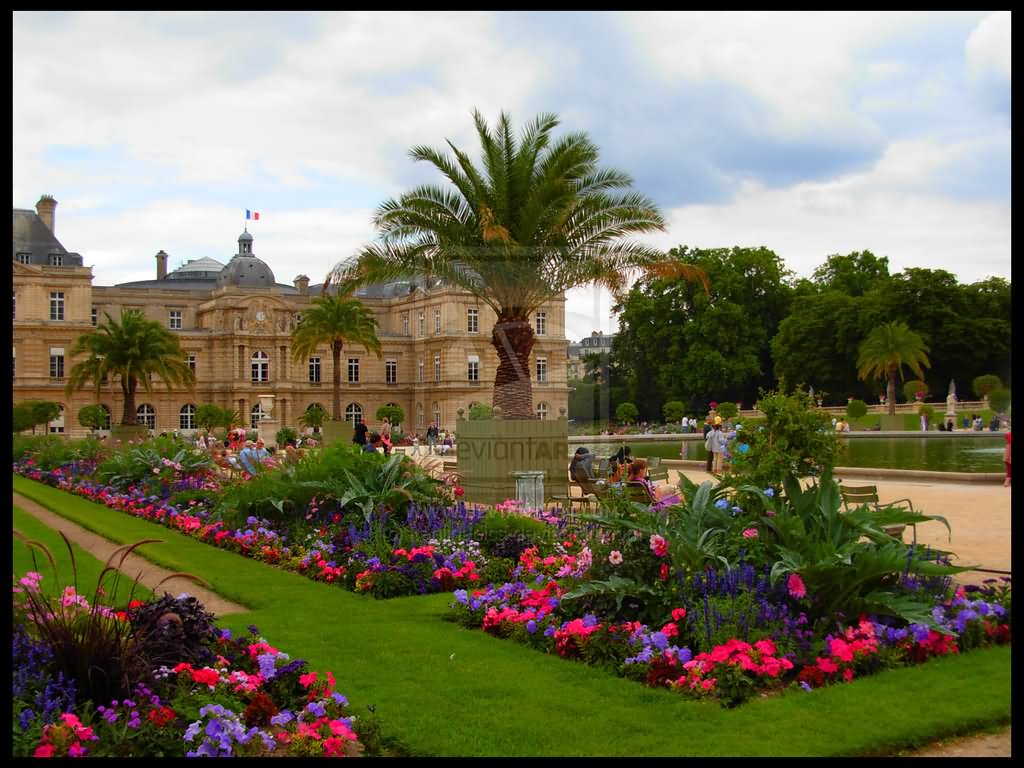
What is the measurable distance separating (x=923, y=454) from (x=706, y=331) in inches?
1263

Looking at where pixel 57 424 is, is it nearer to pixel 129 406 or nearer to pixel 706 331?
pixel 129 406

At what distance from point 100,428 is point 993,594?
176ft

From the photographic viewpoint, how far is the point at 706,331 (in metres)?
59.4

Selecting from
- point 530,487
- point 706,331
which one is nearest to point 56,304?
point 706,331

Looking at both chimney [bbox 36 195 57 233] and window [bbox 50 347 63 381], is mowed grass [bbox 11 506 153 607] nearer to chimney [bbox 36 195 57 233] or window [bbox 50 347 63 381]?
window [bbox 50 347 63 381]

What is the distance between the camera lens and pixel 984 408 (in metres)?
50.4

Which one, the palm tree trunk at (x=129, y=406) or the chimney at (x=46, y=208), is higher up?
the chimney at (x=46, y=208)

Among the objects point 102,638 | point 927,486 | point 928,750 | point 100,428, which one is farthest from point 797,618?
point 100,428

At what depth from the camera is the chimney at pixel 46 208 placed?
65250 mm

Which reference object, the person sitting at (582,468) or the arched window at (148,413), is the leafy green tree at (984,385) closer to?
the person sitting at (582,468)

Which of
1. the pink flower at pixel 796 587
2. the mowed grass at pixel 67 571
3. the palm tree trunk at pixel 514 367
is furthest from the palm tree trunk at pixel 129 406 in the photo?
the pink flower at pixel 796 587

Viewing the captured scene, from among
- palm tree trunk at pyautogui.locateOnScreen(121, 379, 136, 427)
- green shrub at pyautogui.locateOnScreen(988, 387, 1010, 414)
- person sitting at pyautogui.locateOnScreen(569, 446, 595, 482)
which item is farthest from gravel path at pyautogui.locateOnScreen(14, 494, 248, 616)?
green shrub at pyautogui.locateOnScreen(988, 387, 1010, 414)

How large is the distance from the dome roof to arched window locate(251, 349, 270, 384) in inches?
235

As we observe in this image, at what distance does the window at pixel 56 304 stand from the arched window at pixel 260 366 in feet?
37.6
